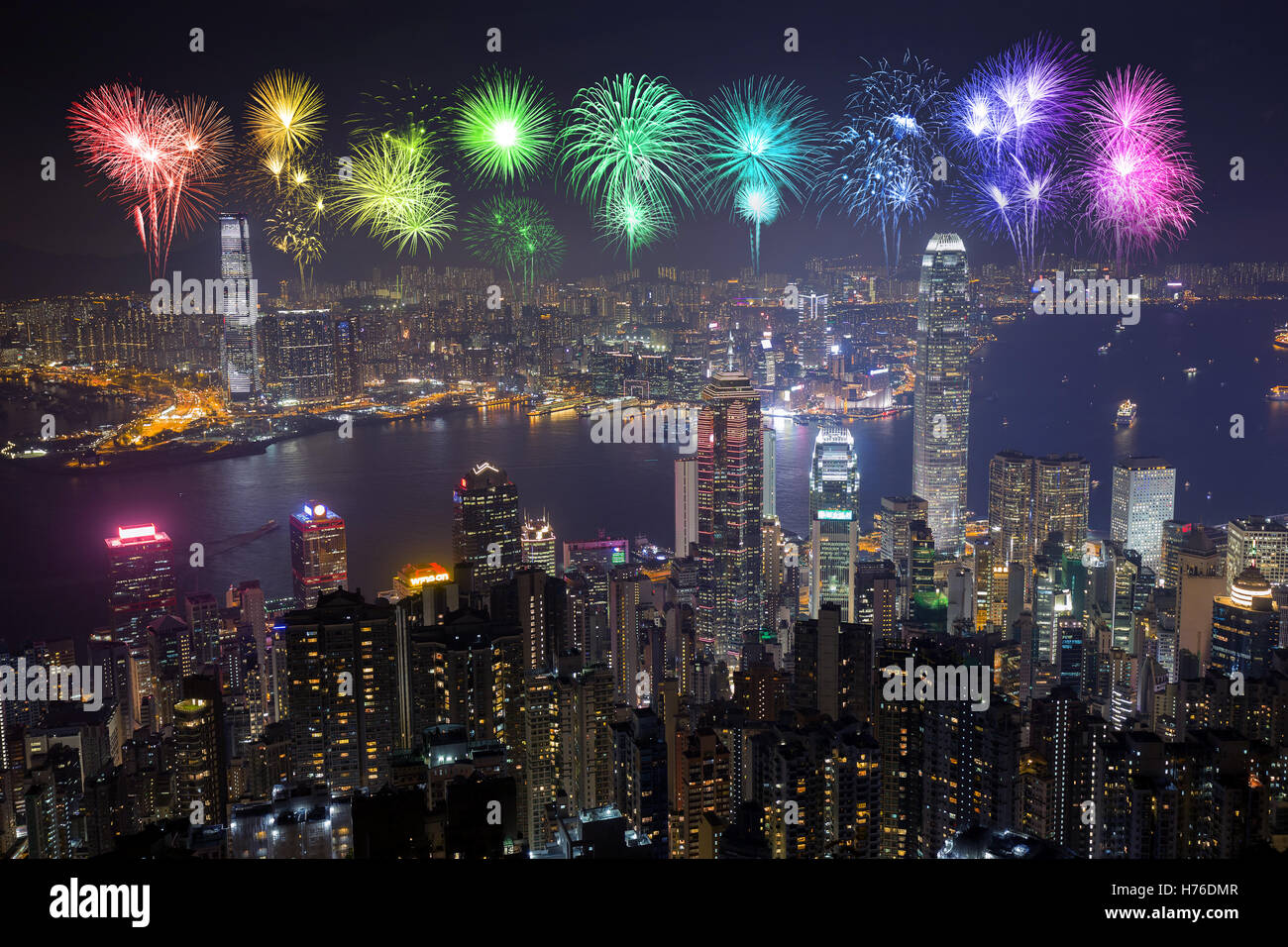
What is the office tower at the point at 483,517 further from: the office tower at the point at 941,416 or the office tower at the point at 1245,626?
the office tower at the point at 1245,626

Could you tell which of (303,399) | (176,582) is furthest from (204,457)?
(176,582)

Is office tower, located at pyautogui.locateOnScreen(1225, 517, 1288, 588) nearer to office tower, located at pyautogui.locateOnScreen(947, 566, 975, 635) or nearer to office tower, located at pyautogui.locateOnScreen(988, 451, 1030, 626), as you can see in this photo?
office tower, located at pyautogui.locateOnScreen(988, 451, 1030, 626)

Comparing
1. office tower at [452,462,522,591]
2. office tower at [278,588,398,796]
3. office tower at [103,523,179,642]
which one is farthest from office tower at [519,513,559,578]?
office tower at [103,523,179,642]

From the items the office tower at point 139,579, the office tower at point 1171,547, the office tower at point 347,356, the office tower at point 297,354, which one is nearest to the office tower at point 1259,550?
the office tower at point 1171,547

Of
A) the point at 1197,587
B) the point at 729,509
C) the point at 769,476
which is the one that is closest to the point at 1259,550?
the point at 1197,587
